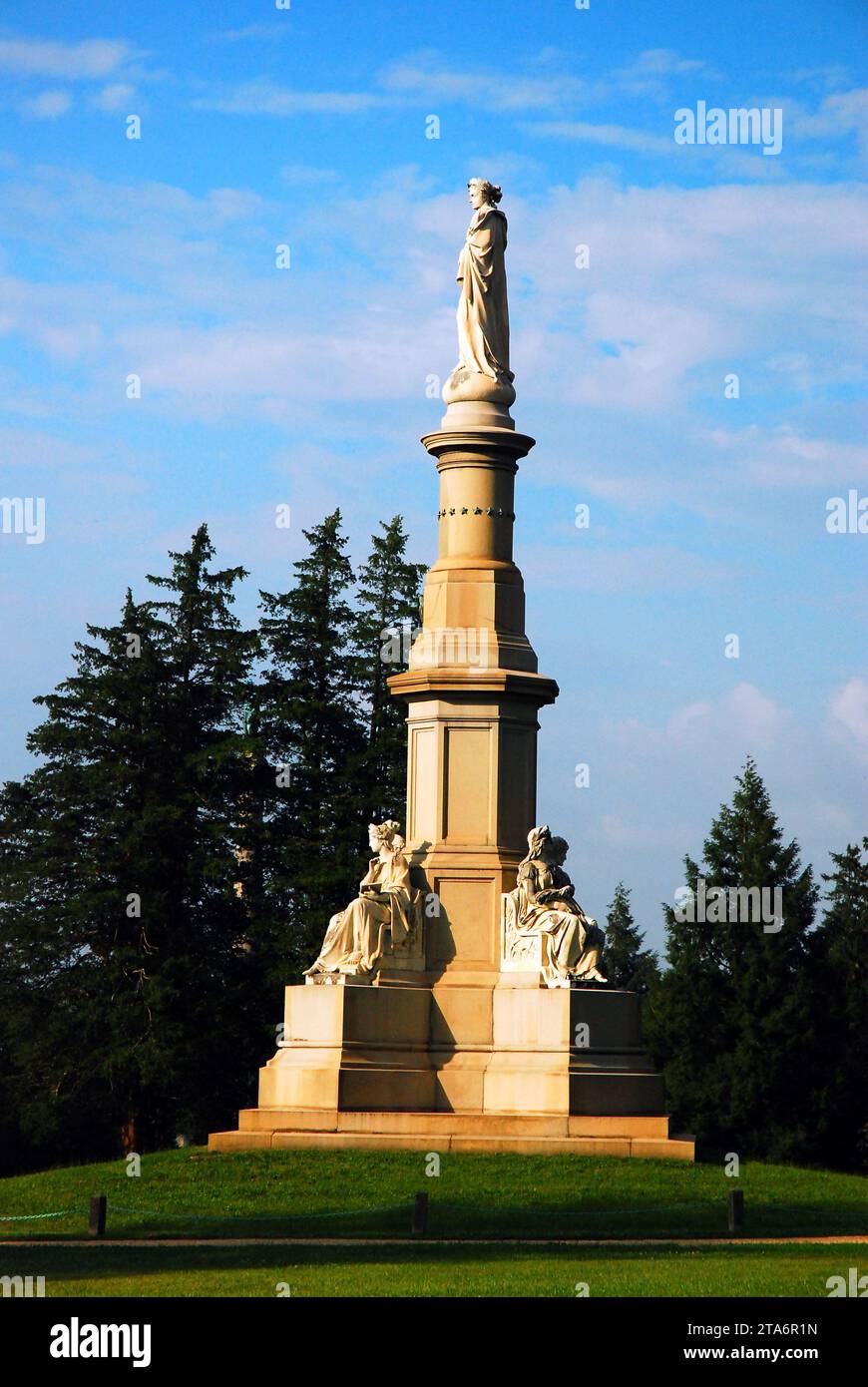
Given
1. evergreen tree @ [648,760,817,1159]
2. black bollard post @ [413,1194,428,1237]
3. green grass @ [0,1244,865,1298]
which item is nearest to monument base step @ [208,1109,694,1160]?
black bollard post @ [413,1194,428,1237]

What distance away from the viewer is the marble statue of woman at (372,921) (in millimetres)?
33906

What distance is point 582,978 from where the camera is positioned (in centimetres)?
3288

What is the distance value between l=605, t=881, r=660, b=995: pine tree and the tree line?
2843cm

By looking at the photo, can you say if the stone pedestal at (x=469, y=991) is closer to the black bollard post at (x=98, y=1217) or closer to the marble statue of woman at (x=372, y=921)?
the marble statue of woman at (x=372, y=921)

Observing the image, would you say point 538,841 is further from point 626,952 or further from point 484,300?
point 626,952

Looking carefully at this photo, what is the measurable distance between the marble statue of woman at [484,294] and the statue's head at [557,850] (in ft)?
25.8

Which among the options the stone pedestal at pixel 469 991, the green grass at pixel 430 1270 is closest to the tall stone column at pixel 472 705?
the stone pedestal at pixel 469 991

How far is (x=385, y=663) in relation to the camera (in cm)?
5150

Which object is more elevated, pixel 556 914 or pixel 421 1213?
pixel 556 914

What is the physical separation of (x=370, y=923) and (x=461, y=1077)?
2.72 meters

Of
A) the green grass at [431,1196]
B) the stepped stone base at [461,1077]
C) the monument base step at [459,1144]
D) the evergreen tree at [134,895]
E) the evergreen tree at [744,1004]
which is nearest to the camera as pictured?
the green grass at [431,1196]

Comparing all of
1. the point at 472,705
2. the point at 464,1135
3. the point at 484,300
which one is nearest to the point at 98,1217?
the point at 464,1135

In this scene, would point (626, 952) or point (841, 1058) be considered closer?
point (841, 1058)
